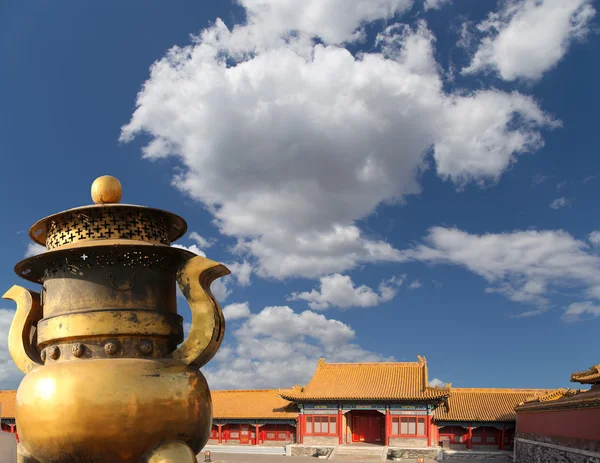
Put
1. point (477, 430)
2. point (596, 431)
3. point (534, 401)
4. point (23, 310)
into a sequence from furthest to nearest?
point (477, 430) < point (534, 401) < point (596, 431) < point (23, 310)

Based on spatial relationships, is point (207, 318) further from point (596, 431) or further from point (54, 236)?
point (596, 431)

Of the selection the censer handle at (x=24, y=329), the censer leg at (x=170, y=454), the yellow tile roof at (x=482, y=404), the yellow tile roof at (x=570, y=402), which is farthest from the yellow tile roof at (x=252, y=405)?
the censer leg at (x=170, y=454)

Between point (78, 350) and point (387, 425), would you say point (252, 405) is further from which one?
point (78, 350)

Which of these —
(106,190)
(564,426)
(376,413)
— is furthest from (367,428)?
(106,190)

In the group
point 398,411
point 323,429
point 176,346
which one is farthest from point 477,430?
point 176,346

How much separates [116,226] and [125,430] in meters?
1.43

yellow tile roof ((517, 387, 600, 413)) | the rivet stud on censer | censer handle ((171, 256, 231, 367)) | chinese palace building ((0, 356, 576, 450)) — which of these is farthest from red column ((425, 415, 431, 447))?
the rivet stud on censer

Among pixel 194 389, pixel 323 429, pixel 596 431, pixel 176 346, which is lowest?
pixel 323 429

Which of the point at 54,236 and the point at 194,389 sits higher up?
the point at 54,236

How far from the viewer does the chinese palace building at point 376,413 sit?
29.7 meters

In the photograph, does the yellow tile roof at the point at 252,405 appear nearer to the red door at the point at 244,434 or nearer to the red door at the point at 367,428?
the red door at the point at 244,434

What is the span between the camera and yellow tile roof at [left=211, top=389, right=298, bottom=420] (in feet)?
105

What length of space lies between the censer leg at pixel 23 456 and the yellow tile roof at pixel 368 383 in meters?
27.2

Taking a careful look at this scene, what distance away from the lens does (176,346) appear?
13.6ft
